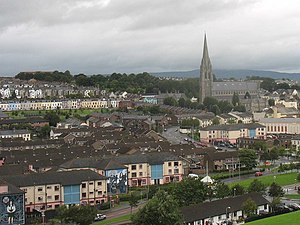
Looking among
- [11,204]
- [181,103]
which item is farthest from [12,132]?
[181,103]

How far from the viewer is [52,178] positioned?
30719mm

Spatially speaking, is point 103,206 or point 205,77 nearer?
point 103,206

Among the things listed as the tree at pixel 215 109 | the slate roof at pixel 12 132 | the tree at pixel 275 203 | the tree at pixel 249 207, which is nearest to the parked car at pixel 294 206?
the tree at pixel 275 203

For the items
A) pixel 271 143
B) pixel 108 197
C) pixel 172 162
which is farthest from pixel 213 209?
pixel 271 143

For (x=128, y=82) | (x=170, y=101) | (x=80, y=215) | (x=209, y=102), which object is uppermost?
(x=128, y=82)

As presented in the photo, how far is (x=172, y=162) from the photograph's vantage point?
38.5m

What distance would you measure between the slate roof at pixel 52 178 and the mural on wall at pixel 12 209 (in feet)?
11.1

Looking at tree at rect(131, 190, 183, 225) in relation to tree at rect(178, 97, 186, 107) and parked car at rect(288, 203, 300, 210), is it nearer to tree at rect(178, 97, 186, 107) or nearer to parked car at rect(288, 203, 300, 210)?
parked car at rect(288, 203, 300, 210)

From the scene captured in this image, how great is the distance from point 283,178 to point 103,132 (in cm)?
2519

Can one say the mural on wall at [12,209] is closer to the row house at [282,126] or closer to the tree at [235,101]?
the row house at [282,126]

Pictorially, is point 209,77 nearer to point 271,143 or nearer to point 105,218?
point 271,143

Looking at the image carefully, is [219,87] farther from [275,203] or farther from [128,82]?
[275,203]

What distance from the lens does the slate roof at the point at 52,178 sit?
30203 mm

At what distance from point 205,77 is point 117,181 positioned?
2791 inches
